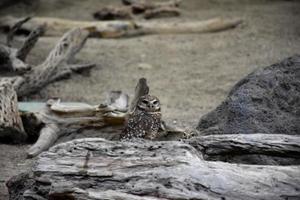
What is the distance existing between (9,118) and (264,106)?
88.2 inches

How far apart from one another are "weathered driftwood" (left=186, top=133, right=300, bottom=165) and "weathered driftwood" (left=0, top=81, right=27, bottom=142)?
2.47 metres

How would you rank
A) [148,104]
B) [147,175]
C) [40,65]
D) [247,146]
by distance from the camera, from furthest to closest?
[40,65] < [148,104] < [247,146] < [147,175]

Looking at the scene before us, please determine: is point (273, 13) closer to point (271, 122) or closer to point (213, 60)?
point (213, 60)

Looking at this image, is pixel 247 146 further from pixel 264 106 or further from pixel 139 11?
pixel 139 11

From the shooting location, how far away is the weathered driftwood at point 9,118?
5.38 m

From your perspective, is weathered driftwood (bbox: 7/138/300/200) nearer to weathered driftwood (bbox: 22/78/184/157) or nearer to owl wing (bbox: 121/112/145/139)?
owl wing (bbox: 121/112/145/139)

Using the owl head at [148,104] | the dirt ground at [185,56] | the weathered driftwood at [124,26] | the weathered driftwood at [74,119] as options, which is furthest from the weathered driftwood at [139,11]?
the owl head at [148,104]

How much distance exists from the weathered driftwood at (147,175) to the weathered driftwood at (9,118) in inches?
86.6

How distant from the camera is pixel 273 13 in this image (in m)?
10.7

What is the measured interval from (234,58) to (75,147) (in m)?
5.61

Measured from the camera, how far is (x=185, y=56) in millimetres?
8844

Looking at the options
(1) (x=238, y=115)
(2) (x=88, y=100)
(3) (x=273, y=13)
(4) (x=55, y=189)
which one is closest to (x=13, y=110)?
(2) (x=88, y=100)

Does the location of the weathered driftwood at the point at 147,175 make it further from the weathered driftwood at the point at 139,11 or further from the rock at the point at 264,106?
the weathered driftwood at the point at 139,11

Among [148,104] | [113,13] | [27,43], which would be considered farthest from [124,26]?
[148,104]
